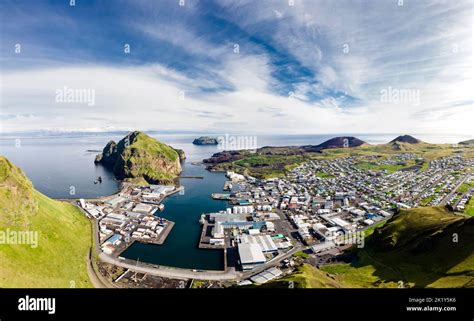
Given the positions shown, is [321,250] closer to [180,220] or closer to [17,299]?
[180,220]

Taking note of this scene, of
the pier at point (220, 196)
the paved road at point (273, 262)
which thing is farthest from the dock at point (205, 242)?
the pier at point (220, 196)

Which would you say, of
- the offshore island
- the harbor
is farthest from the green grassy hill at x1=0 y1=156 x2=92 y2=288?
the harbor

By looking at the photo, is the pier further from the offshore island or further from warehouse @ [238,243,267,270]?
warehouse @ [238,243,267,270]

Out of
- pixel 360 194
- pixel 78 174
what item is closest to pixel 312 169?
pixel 360 194

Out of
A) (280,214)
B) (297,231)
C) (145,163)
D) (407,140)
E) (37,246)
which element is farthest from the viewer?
(407,140)

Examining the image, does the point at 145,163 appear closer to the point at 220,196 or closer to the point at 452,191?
the point at 220,196

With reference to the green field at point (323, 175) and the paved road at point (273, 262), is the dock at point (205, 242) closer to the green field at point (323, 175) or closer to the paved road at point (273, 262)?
the paved road at point (273, 262)

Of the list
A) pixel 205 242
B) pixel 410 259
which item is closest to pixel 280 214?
pixel 205 242
